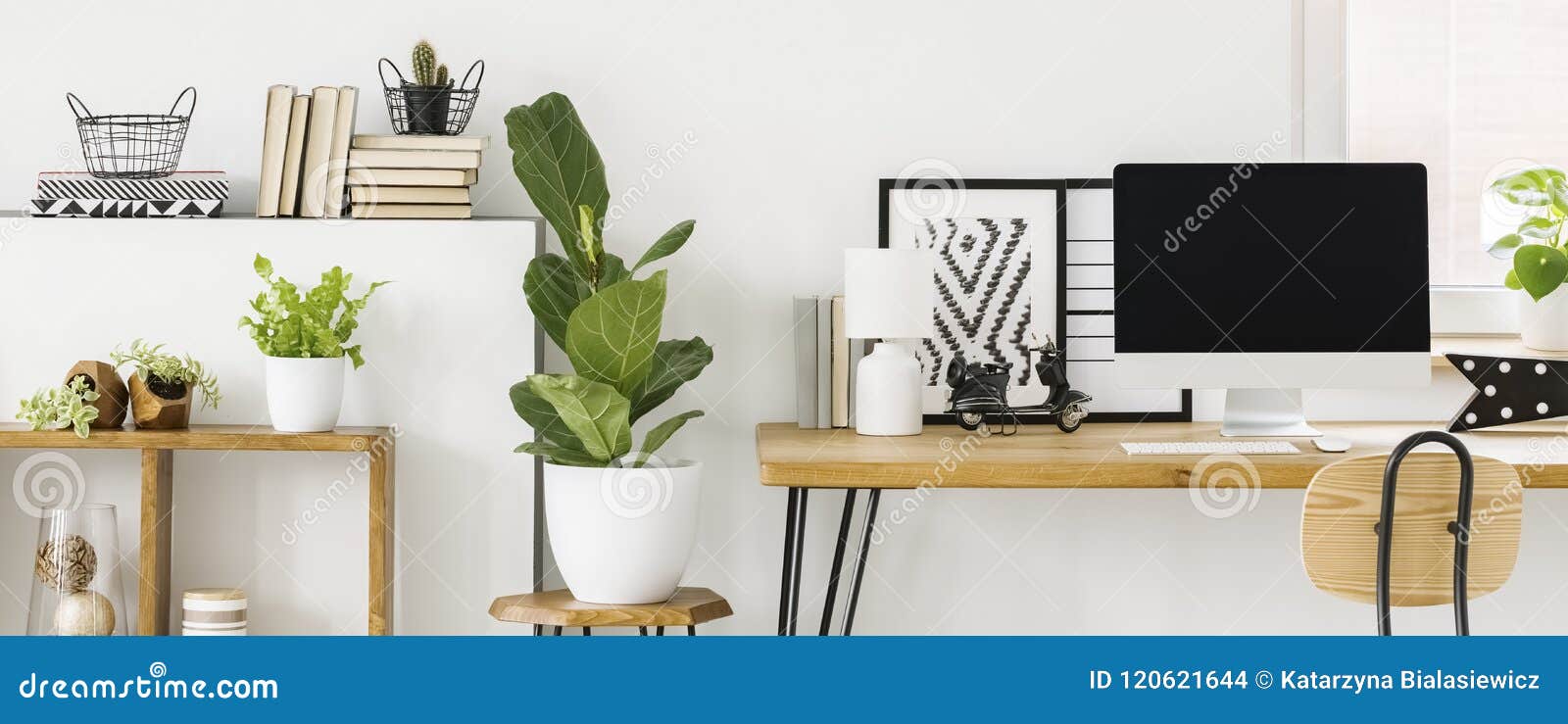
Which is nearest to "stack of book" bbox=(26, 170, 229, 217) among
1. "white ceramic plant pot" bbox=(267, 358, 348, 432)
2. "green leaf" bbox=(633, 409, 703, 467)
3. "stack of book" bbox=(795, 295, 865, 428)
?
"white ceramic plant pot" bbox=(267, 358, 348, 432)

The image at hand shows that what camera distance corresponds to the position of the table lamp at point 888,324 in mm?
2318

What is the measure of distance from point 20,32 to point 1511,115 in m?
3.05

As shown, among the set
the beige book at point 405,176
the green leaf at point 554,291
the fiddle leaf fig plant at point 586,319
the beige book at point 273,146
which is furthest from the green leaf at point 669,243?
the beige book at point 273,146

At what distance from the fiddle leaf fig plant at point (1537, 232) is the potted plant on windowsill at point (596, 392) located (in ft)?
5.40

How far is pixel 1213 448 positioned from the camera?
2.19 metres

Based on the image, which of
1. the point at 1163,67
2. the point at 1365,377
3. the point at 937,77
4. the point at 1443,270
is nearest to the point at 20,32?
the point at 937,77

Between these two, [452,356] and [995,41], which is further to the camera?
[995,41]

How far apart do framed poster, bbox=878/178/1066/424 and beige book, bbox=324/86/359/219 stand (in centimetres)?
102

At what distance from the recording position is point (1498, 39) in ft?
9.06

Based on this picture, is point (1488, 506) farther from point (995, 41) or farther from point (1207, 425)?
point (995, 41)

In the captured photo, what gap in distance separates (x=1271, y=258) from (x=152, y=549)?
206 cm

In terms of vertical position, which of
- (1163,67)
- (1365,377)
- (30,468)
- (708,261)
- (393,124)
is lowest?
(30,468)

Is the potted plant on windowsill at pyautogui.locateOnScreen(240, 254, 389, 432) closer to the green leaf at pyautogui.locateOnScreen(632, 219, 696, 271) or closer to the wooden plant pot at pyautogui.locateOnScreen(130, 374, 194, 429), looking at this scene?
the wooden plant pot at pyautogui.locateOnScreen(130, 374, 194, 429)

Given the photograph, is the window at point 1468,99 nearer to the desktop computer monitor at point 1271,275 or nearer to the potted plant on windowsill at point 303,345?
the desktop computer monitor at point 1271,275
